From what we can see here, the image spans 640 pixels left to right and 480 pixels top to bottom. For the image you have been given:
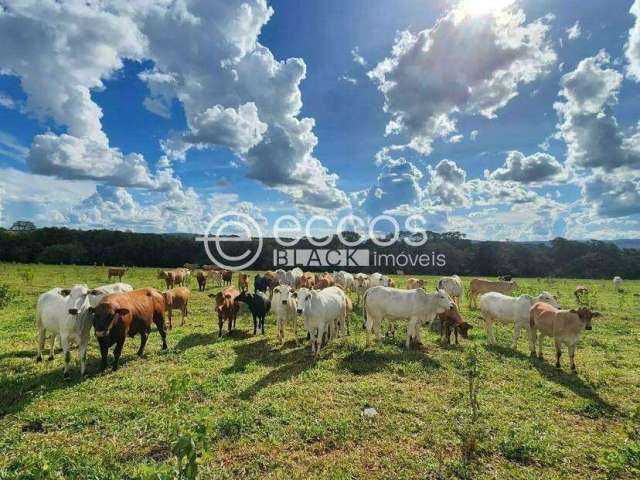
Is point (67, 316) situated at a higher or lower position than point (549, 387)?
higher

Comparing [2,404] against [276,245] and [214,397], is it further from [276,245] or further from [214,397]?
[276,245]

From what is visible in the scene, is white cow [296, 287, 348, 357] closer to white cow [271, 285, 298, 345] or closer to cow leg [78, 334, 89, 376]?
white cow [271, 285, 298, 345]

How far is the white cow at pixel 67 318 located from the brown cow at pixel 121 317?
0.34m

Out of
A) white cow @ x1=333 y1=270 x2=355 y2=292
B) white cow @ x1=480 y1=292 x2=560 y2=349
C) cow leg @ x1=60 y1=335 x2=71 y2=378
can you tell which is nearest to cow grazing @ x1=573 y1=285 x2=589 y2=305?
white cow @ x1=480 y1=292 x2=560 y2=349

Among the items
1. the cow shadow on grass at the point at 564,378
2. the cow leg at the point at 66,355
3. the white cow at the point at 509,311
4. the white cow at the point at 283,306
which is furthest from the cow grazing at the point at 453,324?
the cow leg at the point at 66,355

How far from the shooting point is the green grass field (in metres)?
5.83

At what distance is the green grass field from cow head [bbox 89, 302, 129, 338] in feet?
4.00

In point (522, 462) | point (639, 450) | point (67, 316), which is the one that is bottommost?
point (522, 462)

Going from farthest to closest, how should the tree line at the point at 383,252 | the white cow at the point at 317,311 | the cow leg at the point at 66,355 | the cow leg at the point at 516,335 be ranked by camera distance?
1. the tree line at the point at 383,252
2. the cow leg at the point at 516,335
3. the white cow at the point at 317,311
4. the cow leg at the point at 66,355

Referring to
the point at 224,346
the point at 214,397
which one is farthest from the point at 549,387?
the point at 224,346

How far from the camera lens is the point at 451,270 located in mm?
77562

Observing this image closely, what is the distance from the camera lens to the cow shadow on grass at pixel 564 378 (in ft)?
28.8

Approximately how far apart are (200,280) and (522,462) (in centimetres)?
2810

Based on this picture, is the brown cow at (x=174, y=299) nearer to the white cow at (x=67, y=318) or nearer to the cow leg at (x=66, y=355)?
the white cow at (x=67, y=318)
